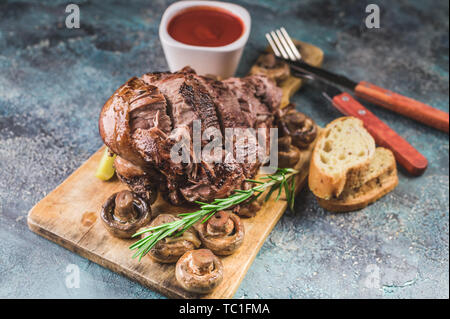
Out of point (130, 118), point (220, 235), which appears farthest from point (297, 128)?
point (130, 118)

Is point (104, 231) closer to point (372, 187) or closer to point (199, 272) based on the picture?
point (199, 272)

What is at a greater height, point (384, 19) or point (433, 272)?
point (384, 19)

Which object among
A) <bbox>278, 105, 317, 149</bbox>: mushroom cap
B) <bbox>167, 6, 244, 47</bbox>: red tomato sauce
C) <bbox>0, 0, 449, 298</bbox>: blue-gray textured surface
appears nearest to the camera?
<bbox>0, 0, 449, 298</bbox>: blue-gray textured surface

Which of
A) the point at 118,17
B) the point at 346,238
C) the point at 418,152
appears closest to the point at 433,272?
the point at 346,238

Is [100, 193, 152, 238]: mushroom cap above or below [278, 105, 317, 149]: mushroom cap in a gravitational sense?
below

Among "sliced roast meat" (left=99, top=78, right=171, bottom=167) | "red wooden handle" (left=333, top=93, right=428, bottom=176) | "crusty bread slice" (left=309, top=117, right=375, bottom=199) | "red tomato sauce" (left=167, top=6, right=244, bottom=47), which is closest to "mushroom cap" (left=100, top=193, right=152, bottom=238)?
"sliced roast meat" (left=99, top=78, right=171, bottom=167)

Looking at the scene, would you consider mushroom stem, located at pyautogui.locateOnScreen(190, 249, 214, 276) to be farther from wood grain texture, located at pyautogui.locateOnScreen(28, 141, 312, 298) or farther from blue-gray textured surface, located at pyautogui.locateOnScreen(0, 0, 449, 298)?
blue-gray textured surface, located at pyautogui.locateOnScreen(0, 0, 449, 298)

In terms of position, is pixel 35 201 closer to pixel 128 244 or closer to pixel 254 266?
pixel 128 244
